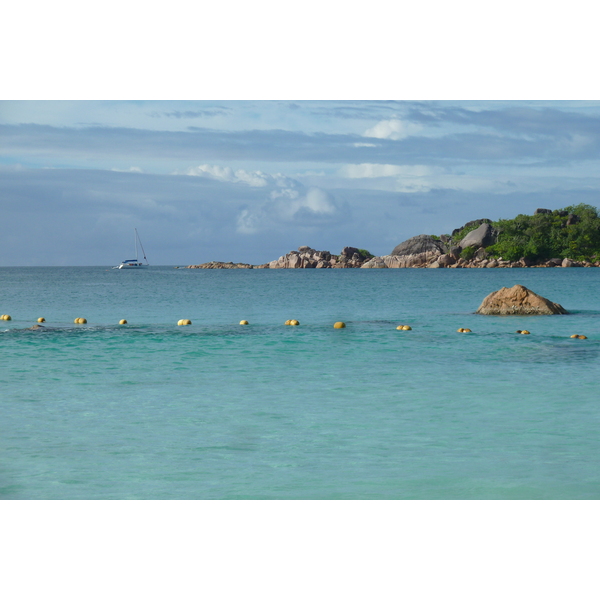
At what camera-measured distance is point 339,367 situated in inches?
510

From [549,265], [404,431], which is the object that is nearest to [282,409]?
[404,431]

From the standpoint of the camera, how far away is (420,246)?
9956 cm

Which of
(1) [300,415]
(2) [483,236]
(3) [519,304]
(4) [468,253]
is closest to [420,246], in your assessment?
(4) [468,253]

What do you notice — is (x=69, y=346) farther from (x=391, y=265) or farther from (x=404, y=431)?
(x=391, y=265)

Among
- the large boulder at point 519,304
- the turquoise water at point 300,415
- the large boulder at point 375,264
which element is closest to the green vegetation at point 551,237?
the large boulder at point 375,264

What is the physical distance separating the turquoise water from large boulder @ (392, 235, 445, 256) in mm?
79761

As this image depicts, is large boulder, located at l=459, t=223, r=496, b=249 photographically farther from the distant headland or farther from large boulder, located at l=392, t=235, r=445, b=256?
large boulder, located at l=392, t=235, r=445, b=256

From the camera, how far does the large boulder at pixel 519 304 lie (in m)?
19.8

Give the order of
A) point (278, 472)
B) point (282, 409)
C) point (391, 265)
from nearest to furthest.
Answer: point (278, 472), point (282, 409), point (391, 265)

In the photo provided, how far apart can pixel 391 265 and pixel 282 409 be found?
9559 cm

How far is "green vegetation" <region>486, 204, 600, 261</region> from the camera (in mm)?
83375

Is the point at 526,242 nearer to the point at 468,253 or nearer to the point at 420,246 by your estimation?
the point at 468,253

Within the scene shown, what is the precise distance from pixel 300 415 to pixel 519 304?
12.4 meters

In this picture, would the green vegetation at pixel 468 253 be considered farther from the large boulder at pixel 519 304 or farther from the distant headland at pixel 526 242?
the large boulder at pixel 519 304
